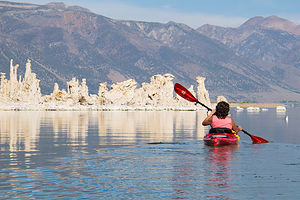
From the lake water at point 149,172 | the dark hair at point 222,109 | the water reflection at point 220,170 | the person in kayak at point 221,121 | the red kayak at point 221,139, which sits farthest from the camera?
the red kayak at point 221,139

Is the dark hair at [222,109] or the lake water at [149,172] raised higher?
the dark hair at [222,109]

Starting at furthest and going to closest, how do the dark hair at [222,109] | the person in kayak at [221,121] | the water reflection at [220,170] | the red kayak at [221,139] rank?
the red kayak at [221,139], the person in kayak at [221,121], the dark hair at [222,109], the water reflection at [220,170]

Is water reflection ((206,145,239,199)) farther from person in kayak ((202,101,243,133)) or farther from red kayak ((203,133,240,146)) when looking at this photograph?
person in kayak ((202,101,243,133))

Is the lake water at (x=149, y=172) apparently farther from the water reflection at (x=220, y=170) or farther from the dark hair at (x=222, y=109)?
the dark hair at (x=222, y=109)

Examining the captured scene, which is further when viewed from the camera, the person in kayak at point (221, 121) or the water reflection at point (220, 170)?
the person in kayak at point (221, 121)

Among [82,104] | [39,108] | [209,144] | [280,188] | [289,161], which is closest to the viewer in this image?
[280,188]

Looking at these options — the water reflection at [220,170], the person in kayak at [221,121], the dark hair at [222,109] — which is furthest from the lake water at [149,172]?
the dark hair at [222,109]

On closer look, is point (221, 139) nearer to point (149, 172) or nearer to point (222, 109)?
point (222, 109)

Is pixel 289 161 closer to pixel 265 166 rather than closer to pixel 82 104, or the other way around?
pixel 265 166

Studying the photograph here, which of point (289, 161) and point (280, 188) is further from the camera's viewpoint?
point (289, 161)

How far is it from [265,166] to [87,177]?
916 cm

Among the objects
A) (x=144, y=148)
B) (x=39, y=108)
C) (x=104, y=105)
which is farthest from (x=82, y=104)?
(x=144, y=148)

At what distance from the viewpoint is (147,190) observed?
20484 mm

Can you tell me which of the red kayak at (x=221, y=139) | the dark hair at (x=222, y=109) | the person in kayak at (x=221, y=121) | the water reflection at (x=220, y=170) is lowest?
the water reflection at (x=220, y=170)
